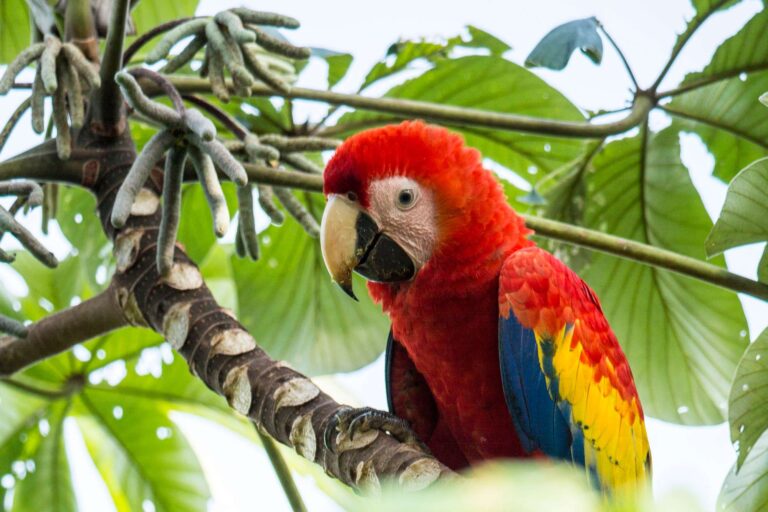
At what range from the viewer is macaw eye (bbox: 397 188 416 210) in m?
Answer: 1.64

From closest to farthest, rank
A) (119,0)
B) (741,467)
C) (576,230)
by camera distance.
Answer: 1. (741,467)
2. (119,0)
3. (576,230)

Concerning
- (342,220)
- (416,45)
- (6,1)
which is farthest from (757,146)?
(6,1)

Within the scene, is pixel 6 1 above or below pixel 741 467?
above

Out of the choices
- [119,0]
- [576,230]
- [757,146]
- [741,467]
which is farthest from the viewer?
[757,146]

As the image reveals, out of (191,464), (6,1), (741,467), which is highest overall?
(6,1)

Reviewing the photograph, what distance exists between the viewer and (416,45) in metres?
2.11

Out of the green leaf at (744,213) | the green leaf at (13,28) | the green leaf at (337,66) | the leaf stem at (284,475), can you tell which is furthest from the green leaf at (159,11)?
the green leaf at (744,213)

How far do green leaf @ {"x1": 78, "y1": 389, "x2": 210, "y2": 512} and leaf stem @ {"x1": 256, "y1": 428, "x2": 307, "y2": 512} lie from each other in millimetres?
568

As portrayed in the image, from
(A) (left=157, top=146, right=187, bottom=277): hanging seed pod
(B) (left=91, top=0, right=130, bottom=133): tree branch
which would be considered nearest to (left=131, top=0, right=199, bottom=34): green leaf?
(B) (left=91, top=0, right=130, bottom=133): tree branch

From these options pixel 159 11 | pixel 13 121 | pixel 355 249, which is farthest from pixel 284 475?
Result: pixel 159 11

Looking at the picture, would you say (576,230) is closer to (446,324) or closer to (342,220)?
(446,324)

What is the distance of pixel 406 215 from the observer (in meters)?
1.64

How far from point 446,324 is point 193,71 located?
1036 millimetres

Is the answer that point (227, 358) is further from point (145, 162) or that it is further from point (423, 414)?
point (423, 414)
